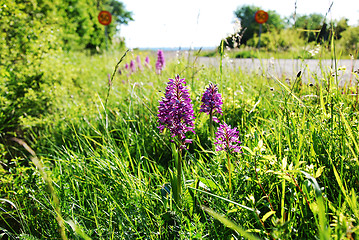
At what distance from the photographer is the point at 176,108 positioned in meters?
1.30

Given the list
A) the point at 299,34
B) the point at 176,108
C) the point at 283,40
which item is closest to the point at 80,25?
the point at 283,40

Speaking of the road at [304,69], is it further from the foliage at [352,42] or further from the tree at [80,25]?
the tree at [80,25]

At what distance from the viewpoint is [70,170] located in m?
1.81

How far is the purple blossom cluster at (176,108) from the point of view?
131 centimetres

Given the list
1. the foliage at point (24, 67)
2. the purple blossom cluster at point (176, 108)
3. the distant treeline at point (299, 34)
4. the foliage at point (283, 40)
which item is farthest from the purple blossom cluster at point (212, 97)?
the foliage at point (24, 67)

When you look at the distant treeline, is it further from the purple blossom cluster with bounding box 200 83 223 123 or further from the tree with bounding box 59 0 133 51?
the tree with bounding box 59 0 133 51

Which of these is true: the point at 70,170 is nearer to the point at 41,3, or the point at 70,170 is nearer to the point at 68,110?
the point at 68,110

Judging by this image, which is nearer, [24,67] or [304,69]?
[304,69]

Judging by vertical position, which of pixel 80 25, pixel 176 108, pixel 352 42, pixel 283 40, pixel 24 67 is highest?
pixel 80 25

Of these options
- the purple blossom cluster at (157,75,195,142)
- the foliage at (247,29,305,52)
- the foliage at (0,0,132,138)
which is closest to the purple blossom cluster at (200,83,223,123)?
the purple blossom cluster at (157,75,195,142)

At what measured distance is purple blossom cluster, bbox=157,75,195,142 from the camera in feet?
4.30

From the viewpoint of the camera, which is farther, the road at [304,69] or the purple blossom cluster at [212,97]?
the road at [304,69]

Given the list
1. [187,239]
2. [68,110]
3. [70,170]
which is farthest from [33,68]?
[187,239]

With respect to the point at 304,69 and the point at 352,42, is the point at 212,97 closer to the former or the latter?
the point at 304,69
